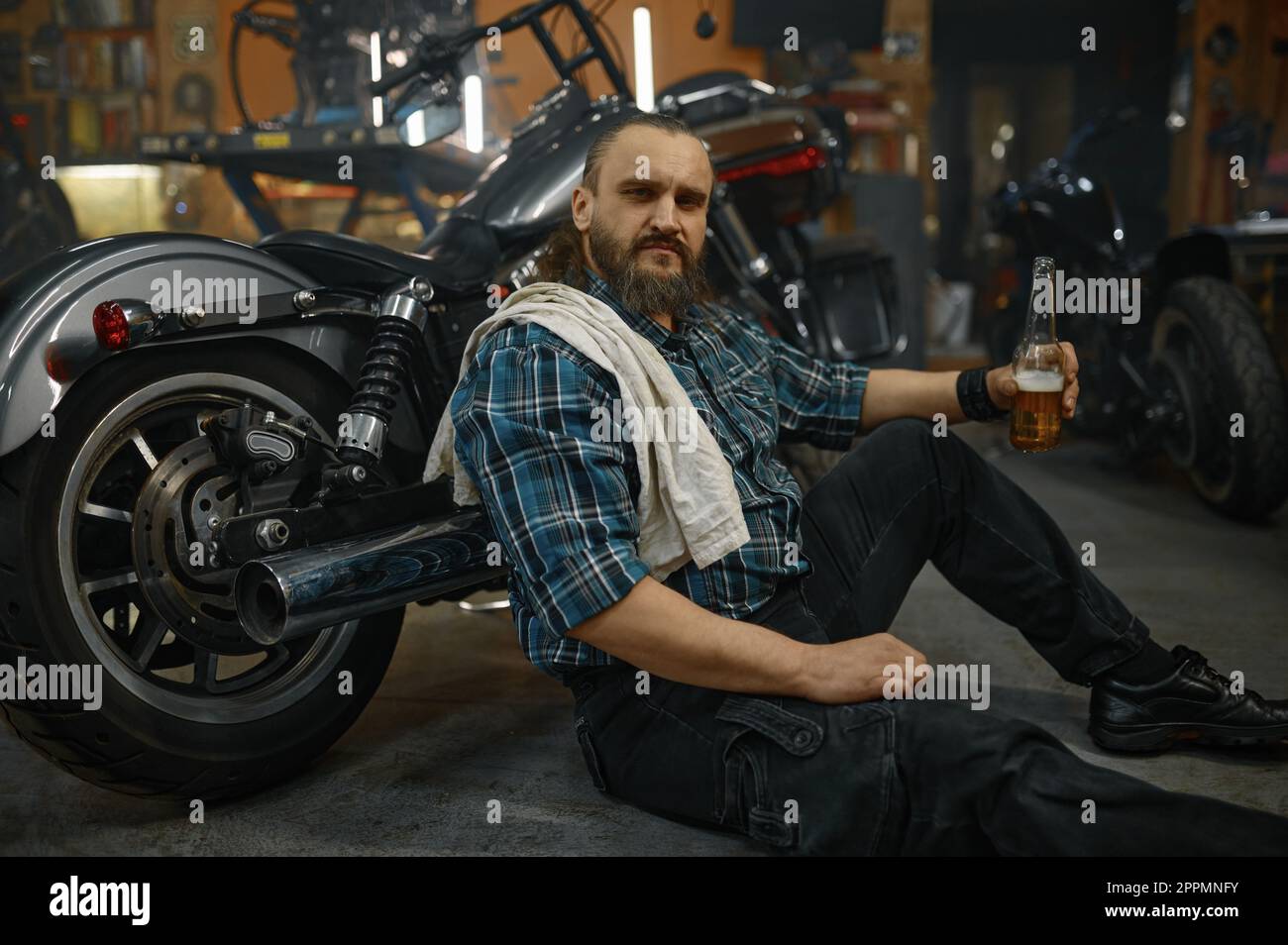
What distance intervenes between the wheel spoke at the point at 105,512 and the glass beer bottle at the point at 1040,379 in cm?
116

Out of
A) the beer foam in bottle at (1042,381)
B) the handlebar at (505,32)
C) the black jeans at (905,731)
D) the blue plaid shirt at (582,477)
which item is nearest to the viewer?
the black jeans at (905,731)

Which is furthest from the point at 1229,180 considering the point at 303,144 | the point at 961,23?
the point at 303,144

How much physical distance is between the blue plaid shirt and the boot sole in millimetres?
520

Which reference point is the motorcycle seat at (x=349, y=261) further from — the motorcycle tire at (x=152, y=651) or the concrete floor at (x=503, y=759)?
the concrete floor at (x=503, y=759)

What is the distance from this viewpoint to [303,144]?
2672 mm

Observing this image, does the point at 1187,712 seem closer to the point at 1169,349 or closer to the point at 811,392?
the point at 811,392

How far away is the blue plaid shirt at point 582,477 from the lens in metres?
1.13

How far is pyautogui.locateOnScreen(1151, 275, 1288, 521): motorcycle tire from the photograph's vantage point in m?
2.71

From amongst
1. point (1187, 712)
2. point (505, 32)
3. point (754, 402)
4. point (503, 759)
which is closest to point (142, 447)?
point (503, 759)

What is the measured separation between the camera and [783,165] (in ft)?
8.66

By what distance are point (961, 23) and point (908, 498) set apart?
7886 mm

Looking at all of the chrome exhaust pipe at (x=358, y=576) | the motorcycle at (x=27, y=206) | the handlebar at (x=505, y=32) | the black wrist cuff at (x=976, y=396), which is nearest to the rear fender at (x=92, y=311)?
the chrome exhaust pipe at (x=358, y=576)

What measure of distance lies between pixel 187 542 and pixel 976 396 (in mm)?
1104

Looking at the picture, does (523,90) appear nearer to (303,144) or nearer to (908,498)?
(303,144)
